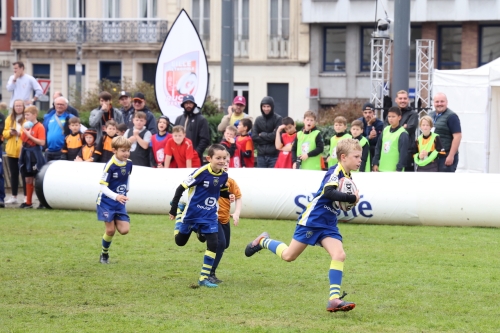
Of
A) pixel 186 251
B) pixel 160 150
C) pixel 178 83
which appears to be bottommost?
pixel 186 251

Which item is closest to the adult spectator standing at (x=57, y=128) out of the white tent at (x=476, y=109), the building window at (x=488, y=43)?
the white tent at (x=476, y=109)

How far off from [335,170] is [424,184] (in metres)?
6.34

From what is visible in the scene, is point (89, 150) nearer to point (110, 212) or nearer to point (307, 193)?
point (307, 193)

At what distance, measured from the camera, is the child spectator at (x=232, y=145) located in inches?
639

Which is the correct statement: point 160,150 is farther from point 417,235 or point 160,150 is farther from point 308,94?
point 308,94

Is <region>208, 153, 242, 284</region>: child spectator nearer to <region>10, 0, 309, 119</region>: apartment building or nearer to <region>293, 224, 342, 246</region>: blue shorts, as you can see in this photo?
<region>293, 224, 342, 246</region>: blue shorts

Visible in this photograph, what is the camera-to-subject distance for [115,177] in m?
11.0

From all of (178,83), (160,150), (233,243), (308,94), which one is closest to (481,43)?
(308,94)

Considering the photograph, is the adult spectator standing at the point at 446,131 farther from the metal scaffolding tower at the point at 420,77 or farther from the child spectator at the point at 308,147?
the metal scaffolding tower at the point at 420,77

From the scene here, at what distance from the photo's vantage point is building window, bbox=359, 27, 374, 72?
4222cm

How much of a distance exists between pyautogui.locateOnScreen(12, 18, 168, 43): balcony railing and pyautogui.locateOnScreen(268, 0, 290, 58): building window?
5.06m

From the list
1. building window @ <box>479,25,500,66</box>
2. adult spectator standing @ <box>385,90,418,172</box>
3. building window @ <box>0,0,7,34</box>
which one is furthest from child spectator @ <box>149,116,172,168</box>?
building window @ <box>0,0,7,34</box>

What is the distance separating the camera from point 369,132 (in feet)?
54.1

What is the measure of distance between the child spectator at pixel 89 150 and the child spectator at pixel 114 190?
605 centimetres
